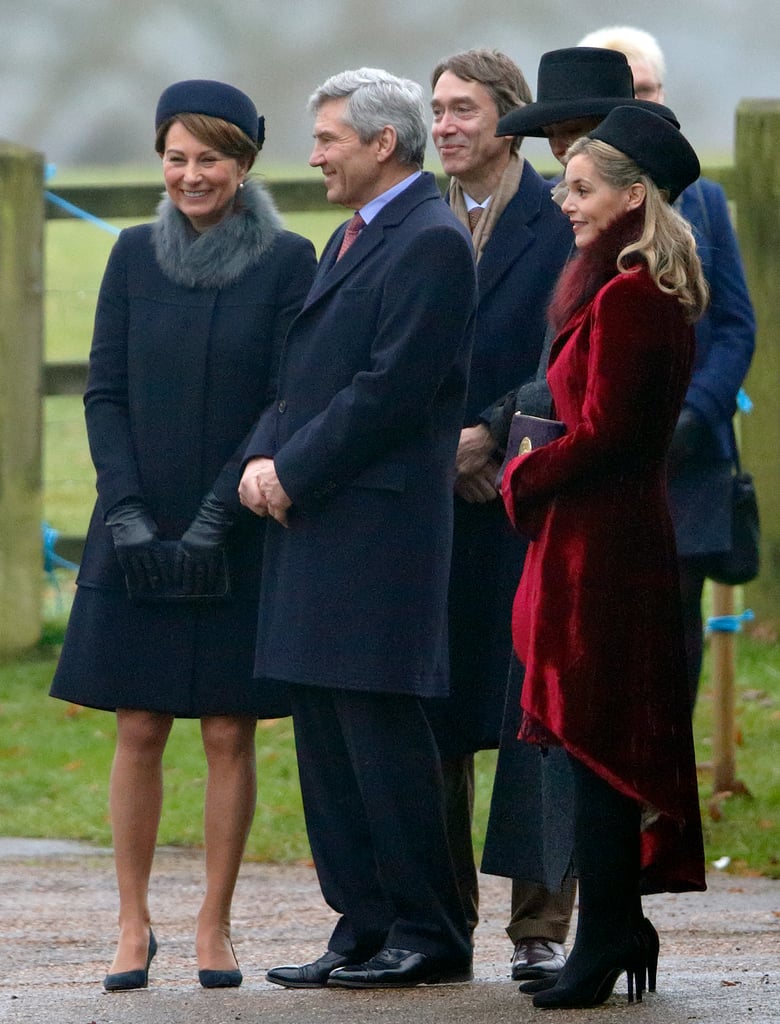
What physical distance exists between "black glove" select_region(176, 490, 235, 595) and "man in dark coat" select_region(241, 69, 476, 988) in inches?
6.2

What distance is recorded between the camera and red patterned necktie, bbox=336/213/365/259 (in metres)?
4.45

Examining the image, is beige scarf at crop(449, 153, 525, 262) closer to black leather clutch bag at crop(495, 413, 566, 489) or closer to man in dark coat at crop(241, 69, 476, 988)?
man in dark coat at crop(241, 69, 476, 988)

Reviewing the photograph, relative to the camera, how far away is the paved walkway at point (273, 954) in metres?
3.99

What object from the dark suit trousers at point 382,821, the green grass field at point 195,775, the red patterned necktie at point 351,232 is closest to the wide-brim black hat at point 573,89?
the red patterned necktie at point 351,232

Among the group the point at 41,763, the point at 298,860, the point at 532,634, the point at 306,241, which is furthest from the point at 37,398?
the point at 532,634

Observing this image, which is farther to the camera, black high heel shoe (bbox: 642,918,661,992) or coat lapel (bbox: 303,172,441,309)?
coat lapel (bbox: 303,172,441,309)

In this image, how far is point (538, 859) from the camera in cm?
450

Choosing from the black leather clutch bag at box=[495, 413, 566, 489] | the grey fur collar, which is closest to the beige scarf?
the grey fur collar

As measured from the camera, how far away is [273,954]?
5.16 m

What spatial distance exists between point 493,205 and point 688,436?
945 millimetres

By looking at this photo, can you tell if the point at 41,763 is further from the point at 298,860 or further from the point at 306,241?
the point at 306,241

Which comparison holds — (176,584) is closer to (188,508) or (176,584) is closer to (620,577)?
(188,508)

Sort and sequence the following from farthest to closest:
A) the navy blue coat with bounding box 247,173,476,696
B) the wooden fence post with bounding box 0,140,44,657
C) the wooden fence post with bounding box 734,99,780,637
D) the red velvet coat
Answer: the wooden fence post with bounding box 0,140,44,657, the wooden fence post with bounding box 734,99,780,637, the navy blue coat with bounding box 247,173,476,696, the red velvet coat

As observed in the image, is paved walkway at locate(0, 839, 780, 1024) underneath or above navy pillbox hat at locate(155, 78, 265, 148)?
underneath
